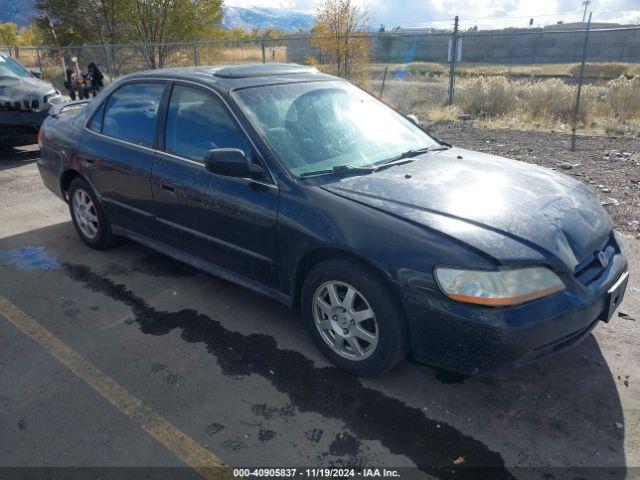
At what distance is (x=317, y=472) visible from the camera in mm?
2387

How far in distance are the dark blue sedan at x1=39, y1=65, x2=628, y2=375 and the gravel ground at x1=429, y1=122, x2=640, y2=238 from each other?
2.87 metres

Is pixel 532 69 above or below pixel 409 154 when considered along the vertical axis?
above

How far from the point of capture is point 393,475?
2.36 m

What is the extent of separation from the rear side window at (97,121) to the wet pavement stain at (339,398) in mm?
1778

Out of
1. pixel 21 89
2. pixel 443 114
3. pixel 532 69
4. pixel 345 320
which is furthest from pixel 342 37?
pixel 532 69

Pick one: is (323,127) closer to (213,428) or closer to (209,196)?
(209,196)

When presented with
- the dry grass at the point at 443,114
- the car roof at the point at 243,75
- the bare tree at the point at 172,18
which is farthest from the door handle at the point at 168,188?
the bare tree at the point at 172,18

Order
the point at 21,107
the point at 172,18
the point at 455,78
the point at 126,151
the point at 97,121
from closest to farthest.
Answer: the point at 126,151, the point at 97,121, the point at 21,107, the point at 455,78, the point at 172,18

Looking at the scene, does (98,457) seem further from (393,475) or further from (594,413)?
(594,413)

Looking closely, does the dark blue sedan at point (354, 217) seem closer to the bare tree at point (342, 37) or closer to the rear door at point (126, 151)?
the rear door at point (126, 151)

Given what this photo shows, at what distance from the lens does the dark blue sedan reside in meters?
2.54

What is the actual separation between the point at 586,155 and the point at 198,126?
22.1ft

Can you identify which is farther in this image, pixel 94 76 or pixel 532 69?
pixel 532 69

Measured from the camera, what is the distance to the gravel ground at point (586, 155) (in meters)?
5.89
